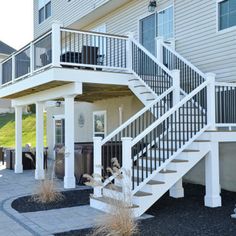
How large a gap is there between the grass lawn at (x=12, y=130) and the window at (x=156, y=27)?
702 inches

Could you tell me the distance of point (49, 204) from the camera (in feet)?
28.1

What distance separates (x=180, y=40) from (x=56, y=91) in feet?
12.8

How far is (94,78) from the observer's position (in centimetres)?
1052

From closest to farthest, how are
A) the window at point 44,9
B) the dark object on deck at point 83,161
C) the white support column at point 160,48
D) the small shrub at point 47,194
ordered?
the small shrub at point 47,194, the white support column at point 160,48, the dark object on deck at point 83,161, the window at point 44,9

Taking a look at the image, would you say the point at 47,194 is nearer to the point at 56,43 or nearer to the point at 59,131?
the point at 56,43

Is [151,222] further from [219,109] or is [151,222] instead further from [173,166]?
[219,109]

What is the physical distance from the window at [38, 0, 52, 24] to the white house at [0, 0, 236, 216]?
3356mm

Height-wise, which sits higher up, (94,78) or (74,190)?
(94,78)

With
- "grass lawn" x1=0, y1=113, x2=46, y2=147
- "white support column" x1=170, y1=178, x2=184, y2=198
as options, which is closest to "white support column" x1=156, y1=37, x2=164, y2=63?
"white support column" x1=170, y1=178, x2=184, y2=198

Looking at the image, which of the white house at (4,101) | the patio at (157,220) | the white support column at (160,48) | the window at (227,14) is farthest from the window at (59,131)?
the white house at (4,101)

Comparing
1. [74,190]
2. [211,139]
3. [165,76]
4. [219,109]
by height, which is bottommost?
[74,190]

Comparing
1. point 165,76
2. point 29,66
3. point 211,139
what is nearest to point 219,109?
point 211,139

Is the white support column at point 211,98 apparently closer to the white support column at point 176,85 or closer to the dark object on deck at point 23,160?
the white support column at point 176,85

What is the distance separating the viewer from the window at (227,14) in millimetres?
9608
